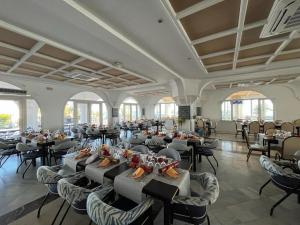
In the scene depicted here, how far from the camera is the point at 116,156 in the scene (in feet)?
8.32

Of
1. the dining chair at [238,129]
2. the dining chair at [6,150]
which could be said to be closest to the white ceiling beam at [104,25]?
the dining chair at [6,150]

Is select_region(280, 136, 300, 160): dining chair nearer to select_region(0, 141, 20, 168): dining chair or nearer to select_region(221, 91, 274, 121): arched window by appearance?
select_region(221, 91, 274, 121): arched window

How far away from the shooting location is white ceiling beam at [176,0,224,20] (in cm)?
200

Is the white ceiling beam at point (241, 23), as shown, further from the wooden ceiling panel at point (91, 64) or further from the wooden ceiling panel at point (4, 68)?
the wooden ceiling panel at point (4, 68)

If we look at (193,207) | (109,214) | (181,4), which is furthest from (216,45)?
(109,214)

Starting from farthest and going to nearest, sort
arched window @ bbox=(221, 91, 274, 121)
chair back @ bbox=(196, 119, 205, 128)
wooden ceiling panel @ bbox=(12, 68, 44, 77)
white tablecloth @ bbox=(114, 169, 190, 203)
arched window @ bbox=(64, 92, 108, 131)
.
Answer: arched window @ bbox=(221, 91, 274, 121)
chair back @ bbox=(196, 119, 205, 128)
arched window @ bbox=(64, 92, 108, 131)
wooden ceiling panel @ bbox=(12, 68, 44, 77)
white tablecloth @ bbox=(114, 169, 190, 203)

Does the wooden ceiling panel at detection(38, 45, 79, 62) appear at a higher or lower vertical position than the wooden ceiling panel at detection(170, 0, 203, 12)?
higher

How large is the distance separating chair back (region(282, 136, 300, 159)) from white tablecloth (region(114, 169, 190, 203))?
10.8ft

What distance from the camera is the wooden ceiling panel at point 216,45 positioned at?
3.19 metres

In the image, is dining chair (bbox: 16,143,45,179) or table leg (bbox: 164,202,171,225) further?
dining chair (bbox: 16,143,45,179)

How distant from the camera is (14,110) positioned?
259 inches

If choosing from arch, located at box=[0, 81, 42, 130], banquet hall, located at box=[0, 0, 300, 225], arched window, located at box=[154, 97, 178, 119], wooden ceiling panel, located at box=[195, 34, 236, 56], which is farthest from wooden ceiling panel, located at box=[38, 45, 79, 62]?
arched window, located at box=[154, 97, 178, 119]

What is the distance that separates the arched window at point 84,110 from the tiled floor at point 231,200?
16.1ft

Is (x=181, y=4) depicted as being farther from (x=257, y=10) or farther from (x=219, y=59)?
(x=219, y=59)
